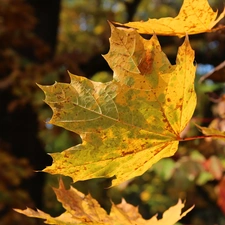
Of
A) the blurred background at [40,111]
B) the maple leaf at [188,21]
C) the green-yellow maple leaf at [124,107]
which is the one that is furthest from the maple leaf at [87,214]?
the blurred background at [40,111]

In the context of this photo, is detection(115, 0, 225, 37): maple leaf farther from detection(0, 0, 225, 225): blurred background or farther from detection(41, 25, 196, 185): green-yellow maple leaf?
detection(0, 0, 225, 225): blurred background

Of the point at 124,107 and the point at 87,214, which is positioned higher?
the point at 124,107

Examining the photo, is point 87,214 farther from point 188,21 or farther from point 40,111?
point 40,111

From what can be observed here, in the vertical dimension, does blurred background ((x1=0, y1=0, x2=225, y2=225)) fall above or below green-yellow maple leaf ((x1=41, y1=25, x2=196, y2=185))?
below

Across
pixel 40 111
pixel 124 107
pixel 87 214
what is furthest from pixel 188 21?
pixel 40 111

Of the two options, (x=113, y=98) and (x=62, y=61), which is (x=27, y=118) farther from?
(x=113, y=98)

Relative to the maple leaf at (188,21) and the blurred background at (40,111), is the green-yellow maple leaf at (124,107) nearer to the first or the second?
the maple leaf at (188,21)

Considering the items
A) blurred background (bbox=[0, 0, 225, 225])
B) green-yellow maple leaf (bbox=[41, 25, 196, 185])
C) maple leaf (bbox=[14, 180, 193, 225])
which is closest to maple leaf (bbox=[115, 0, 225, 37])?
green-yellow maple leaf (bbox=[41, 25, 196, 185])

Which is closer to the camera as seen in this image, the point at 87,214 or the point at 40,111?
the point at 87,214
